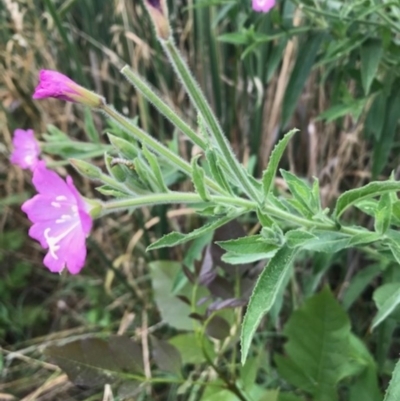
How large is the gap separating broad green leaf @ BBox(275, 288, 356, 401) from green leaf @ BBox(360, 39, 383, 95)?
1.18 ft

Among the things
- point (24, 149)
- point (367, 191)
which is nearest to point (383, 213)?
point (367, 191)

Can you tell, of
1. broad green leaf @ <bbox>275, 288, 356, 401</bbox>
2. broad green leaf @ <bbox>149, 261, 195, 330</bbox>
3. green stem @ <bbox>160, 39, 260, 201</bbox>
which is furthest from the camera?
broad green leaf @ <bbox>149, 261, 195, 330</bbox>

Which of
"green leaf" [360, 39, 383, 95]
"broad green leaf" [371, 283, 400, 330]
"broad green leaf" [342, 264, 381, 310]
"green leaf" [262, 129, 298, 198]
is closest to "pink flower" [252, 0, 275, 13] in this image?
"green leaf" [360, 39, 383, 95]

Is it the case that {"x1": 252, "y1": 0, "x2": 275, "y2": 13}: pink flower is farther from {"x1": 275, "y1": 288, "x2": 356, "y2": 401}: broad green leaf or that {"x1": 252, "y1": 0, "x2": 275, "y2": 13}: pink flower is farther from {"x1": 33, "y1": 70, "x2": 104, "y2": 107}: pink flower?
{"x1": 275, "y1": 288, "x2": 356, "y2": 401}: broad green leaf

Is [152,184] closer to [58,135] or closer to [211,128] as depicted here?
[211,128]

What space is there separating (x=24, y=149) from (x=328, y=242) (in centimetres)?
79

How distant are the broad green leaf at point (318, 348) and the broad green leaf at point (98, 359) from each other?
0.26m

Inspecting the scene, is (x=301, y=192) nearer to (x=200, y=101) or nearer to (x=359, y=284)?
(x=200, y=101)

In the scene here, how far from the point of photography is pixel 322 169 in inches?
65.9

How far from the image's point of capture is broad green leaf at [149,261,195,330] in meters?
1.17

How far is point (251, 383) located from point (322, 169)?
0.78 metres

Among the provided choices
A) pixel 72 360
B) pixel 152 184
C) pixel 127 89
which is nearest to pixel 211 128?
pixel 152 184

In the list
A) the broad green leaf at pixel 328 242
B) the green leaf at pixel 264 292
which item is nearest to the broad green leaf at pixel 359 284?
the broad green leaf at pixel 328 242

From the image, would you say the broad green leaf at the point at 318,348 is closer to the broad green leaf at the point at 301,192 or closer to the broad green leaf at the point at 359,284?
the broad green leaf at the point at 359,284
